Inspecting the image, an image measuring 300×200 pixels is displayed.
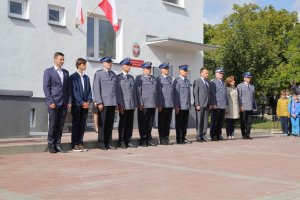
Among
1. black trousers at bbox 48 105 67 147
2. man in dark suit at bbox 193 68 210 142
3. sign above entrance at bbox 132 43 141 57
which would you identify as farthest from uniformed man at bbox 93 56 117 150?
sign above entrance at bbox 132 43 141 57

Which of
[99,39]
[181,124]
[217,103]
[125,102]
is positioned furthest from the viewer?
[99,39]

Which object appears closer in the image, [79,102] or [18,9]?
[79,102]

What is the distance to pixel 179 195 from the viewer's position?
5.82 metres

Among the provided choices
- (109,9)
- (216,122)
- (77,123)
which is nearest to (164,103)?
(216,122)

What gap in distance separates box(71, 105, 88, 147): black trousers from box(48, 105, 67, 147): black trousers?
14.4 inches

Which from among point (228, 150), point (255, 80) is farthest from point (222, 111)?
point (255, 80)

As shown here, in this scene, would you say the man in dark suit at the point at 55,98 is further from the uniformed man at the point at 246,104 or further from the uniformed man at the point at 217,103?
the uniformed man at the point at 246,104

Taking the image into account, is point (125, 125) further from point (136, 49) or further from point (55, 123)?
point (136, 49)

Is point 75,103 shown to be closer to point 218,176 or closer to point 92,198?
point 218,176

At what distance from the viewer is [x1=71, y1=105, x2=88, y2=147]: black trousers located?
1051cm

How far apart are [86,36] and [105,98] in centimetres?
504

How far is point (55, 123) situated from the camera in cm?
1002

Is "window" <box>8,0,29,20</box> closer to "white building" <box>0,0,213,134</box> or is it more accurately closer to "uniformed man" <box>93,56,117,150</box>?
"white building" <box>0,0,213,134</box>

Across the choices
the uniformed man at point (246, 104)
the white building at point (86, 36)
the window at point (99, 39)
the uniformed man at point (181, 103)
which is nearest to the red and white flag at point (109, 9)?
the white building at point (86, 36)
